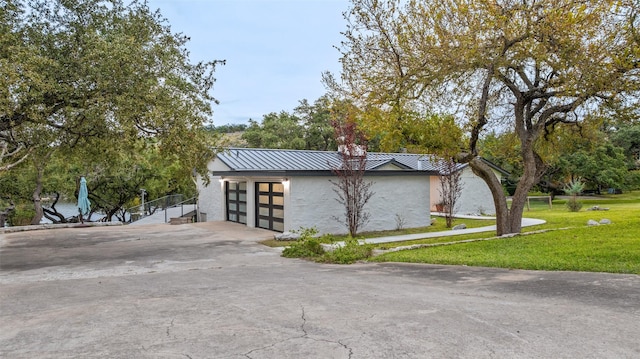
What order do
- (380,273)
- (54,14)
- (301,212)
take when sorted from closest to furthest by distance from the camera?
(380,273) → (54,14) → (301,212)

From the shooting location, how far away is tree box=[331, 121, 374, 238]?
1434 centimetres

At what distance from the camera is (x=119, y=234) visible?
15547 millimetres

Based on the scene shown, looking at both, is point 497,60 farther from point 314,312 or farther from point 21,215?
point 21,215

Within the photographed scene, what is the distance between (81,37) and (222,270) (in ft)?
19.4

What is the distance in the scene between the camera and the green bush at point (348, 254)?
9.78 m

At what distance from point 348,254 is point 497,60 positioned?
6457 millimetres

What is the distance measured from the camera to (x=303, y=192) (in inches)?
598

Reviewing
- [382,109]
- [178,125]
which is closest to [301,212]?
[382,109]

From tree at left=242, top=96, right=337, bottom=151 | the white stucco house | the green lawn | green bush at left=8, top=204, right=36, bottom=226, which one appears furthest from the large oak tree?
tree at left=242, top=96, right=337, bottom=151

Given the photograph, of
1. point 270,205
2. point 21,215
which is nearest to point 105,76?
point 270,205

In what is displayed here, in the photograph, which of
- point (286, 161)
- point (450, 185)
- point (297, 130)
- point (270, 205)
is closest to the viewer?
point (270, 205)

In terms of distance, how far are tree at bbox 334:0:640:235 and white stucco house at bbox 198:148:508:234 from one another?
12.2 feet

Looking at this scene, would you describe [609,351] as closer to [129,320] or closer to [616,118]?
[129,320]

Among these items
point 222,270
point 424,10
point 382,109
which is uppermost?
point 424,10
